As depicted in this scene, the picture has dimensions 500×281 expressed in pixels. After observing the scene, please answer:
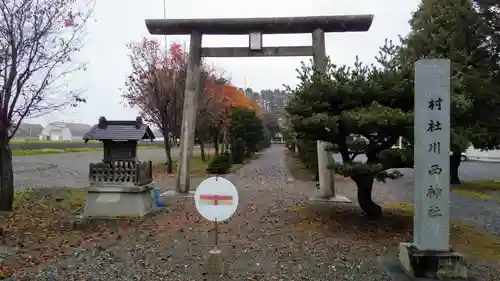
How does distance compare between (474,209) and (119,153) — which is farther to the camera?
(474,209)

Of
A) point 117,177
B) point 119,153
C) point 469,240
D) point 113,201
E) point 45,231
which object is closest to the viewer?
point 469,240

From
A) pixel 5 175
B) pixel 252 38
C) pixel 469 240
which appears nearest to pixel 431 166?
pixel 469 240

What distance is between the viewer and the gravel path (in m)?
5.45

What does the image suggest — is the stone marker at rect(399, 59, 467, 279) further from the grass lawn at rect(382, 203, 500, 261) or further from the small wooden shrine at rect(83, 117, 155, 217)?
the small wooden shrine at rect(83, 117, 155, 217)

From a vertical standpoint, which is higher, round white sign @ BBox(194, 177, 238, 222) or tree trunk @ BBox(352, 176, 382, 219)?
round white sign @ BBox(194, 177, 238, 222)

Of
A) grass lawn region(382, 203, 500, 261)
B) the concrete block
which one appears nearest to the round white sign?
the concrete block

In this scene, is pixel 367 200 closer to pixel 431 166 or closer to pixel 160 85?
pixel 431 166

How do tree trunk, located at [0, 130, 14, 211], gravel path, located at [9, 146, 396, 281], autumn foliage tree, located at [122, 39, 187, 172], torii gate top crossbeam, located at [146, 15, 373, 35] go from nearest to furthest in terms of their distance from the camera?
gravel path, located at [9, 146, 396, 281]
tree trunk, located at [0, 130, 14, 211]
torii gate top crossbeam, located at [146, 15, 373, 35]
autumn foliage tree, located at [122, 39, 187, 172]

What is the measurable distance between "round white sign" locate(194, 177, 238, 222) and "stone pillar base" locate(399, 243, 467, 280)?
8.29ft

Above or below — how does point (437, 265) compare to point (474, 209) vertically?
above

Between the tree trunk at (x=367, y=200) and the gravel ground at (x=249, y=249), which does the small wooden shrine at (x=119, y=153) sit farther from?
the tree trunk at (x=367, y=200)

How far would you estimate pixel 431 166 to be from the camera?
5734 millimetres

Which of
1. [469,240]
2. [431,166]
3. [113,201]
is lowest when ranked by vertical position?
[469,240]

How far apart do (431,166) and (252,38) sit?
23.8 feet
